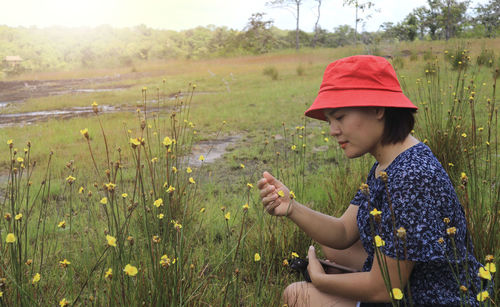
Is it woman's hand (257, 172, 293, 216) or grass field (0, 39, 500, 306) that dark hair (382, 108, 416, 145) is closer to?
grass field (0, 39, 500, 306)

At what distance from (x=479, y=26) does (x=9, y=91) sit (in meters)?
38.3

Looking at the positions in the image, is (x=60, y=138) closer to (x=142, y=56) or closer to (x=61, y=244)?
(x=61, y=244)

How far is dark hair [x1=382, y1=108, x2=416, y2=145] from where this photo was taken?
51.9 inches

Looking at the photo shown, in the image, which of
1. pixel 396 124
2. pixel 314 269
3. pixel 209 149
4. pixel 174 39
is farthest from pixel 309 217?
pixel 174 39

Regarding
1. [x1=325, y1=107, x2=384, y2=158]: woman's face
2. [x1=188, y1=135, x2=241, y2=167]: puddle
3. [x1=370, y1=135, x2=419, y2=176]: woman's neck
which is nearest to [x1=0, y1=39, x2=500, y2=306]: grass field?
[x1=188, y1=135, x2=241, y2=167]: puddle

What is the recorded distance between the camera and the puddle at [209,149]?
4.60 meters

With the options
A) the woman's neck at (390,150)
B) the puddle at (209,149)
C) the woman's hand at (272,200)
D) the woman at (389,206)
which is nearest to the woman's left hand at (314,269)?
the woman at (389,206)

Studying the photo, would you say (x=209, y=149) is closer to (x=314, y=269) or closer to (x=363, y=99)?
(x=314, y=269)

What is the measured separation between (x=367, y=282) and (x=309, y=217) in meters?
0.40

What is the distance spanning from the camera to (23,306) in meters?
1.17

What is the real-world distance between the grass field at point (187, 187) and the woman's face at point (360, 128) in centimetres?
31

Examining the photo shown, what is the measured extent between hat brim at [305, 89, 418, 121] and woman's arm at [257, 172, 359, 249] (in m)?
0.36

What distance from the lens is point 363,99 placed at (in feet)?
4.18

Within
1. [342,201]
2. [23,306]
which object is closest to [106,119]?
[342,201]
